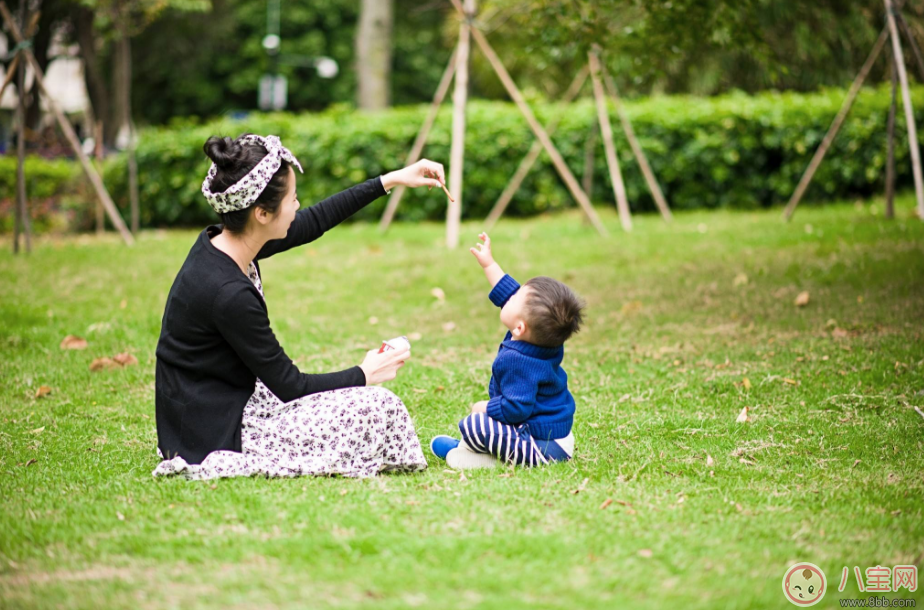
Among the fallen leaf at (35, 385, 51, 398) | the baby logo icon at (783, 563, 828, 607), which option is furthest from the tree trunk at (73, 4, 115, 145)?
the baby logo icon at (783, 563, 828, 607)

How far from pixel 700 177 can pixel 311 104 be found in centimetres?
2206

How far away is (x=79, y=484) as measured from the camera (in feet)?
12.5

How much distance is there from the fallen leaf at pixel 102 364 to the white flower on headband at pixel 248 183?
2.90 metres

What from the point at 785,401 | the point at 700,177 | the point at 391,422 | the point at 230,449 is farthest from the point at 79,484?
the point at 700,177

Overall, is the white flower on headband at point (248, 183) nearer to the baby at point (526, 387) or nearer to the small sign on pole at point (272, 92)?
the baby at point (526, 387)

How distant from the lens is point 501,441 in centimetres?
386

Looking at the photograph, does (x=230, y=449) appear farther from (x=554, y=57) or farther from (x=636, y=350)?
(x=554, y=57)

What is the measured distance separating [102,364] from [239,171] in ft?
10.2

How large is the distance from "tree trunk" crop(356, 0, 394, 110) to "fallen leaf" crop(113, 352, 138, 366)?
1065 cm

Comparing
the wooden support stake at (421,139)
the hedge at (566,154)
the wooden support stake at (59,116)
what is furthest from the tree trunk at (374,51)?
the wooden support stake at (59,116)

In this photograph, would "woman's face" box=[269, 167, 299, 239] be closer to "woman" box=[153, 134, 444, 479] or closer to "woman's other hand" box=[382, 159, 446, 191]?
"woman" box=[153, 134, 444, 479]

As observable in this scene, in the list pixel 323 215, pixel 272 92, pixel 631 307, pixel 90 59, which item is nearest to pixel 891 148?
pixel 631 307

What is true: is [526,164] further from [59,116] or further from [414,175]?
[414,175]

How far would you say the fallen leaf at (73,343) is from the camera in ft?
21.3
